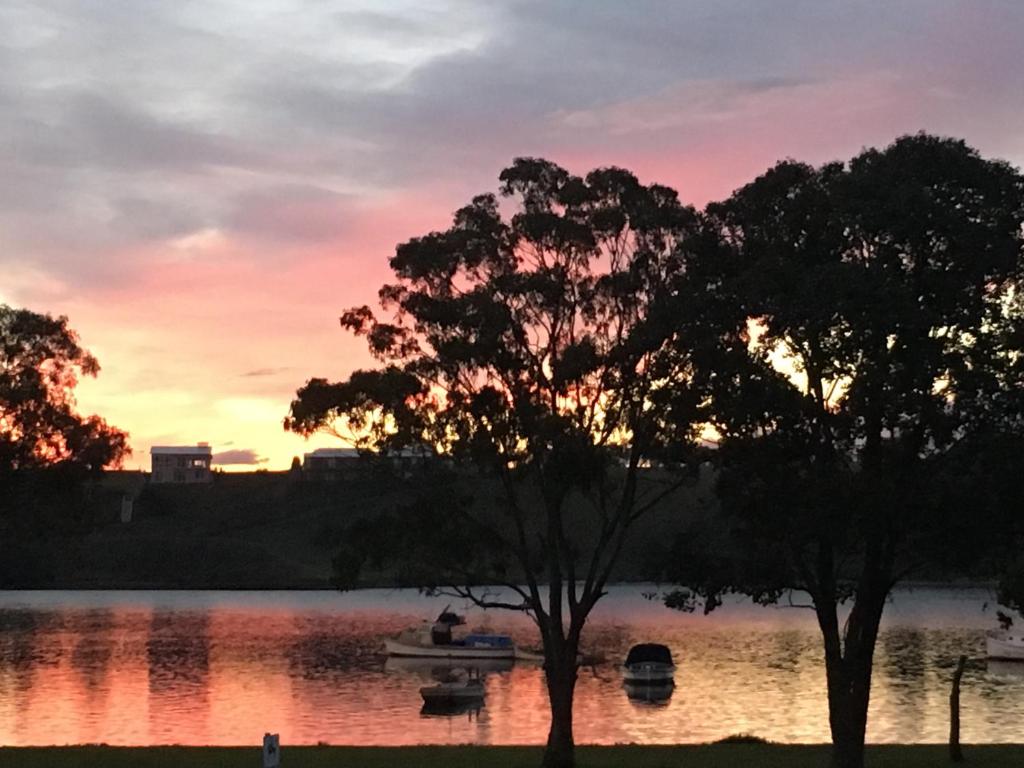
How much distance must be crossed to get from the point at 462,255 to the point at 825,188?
9.38 meters

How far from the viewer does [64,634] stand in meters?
137

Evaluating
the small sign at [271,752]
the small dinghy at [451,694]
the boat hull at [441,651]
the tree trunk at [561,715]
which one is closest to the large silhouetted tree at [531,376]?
the tree trunk at [561,715]

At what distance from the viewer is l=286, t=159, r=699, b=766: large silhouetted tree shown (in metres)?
34.8

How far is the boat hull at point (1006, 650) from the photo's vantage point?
109 metres

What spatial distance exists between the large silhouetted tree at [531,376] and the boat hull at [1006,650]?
8173 centimetres

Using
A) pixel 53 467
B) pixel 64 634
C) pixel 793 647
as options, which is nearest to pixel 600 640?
pixel 793 647

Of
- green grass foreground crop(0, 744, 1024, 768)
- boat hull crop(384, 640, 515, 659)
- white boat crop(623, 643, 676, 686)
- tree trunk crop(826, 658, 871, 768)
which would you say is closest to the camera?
tree trunk crop(826, 658, 871, 768)

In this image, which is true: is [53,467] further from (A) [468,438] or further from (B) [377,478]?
(A) [468,438]

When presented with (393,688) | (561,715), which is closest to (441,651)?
(393,688)

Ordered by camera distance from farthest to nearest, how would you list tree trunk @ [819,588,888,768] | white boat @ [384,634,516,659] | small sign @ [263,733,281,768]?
white boat @ [384,634,516,659]
tree trunk @ [819,588,888,768]
small sign @ [263,733,281,768]

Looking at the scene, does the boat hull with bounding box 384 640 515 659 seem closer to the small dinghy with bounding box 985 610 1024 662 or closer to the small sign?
the small dinghy with bounding box 985 610 1024 662

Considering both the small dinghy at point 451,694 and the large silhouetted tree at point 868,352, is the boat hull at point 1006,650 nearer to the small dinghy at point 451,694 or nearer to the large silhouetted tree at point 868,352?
the small dinghy at point 451,694

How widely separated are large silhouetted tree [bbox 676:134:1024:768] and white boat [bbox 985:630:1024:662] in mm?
82391

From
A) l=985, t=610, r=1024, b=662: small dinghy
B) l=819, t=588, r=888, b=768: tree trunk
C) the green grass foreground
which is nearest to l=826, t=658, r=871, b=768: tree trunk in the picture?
l=819, t=588, r=888, b=768: tree trunk
